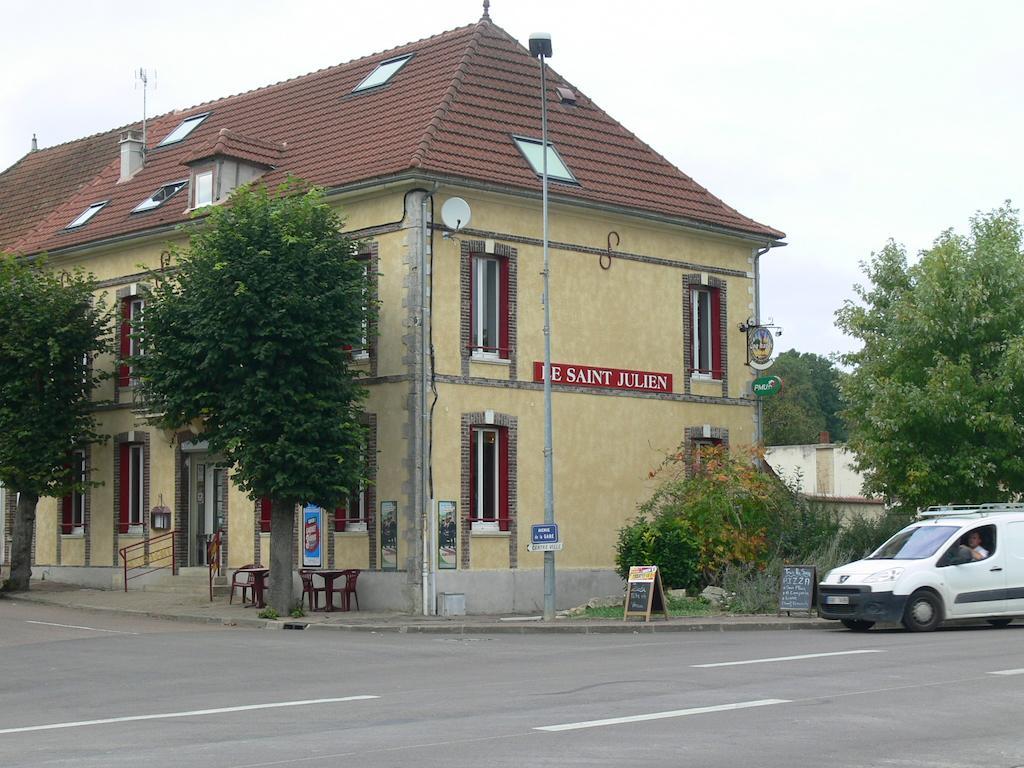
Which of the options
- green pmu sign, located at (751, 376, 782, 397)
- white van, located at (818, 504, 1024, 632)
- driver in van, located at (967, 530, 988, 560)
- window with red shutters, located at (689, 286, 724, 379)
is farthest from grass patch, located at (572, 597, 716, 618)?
window with red shutters, located at (689, 286, 724, 379)

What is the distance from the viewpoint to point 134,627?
2505 cm


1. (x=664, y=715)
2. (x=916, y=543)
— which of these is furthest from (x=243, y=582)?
(x=664, y=715)

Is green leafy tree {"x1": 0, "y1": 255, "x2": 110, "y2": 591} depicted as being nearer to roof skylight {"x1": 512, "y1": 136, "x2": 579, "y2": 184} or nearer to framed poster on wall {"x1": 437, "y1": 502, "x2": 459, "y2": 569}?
framed poster on wall {"x1": 437, "y1": 502, "x2": 459, "y2": 569}

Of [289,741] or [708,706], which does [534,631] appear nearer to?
[708,706]

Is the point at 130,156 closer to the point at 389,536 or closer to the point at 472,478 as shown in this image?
the point at 472,478

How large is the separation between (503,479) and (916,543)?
8.74 meters

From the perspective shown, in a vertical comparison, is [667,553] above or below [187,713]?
above

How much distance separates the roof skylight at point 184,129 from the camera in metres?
37.6

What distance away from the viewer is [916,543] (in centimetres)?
2308

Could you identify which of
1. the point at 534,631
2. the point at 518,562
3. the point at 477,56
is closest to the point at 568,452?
the point at 518,562

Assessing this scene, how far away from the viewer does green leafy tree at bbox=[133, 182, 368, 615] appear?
25531mm

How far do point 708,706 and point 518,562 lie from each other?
1636 centimetres

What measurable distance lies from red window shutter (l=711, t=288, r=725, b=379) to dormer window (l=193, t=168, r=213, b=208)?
11.2 metres

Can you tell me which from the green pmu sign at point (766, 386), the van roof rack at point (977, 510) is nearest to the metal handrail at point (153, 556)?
the green pmu sign at point (766, 386)
